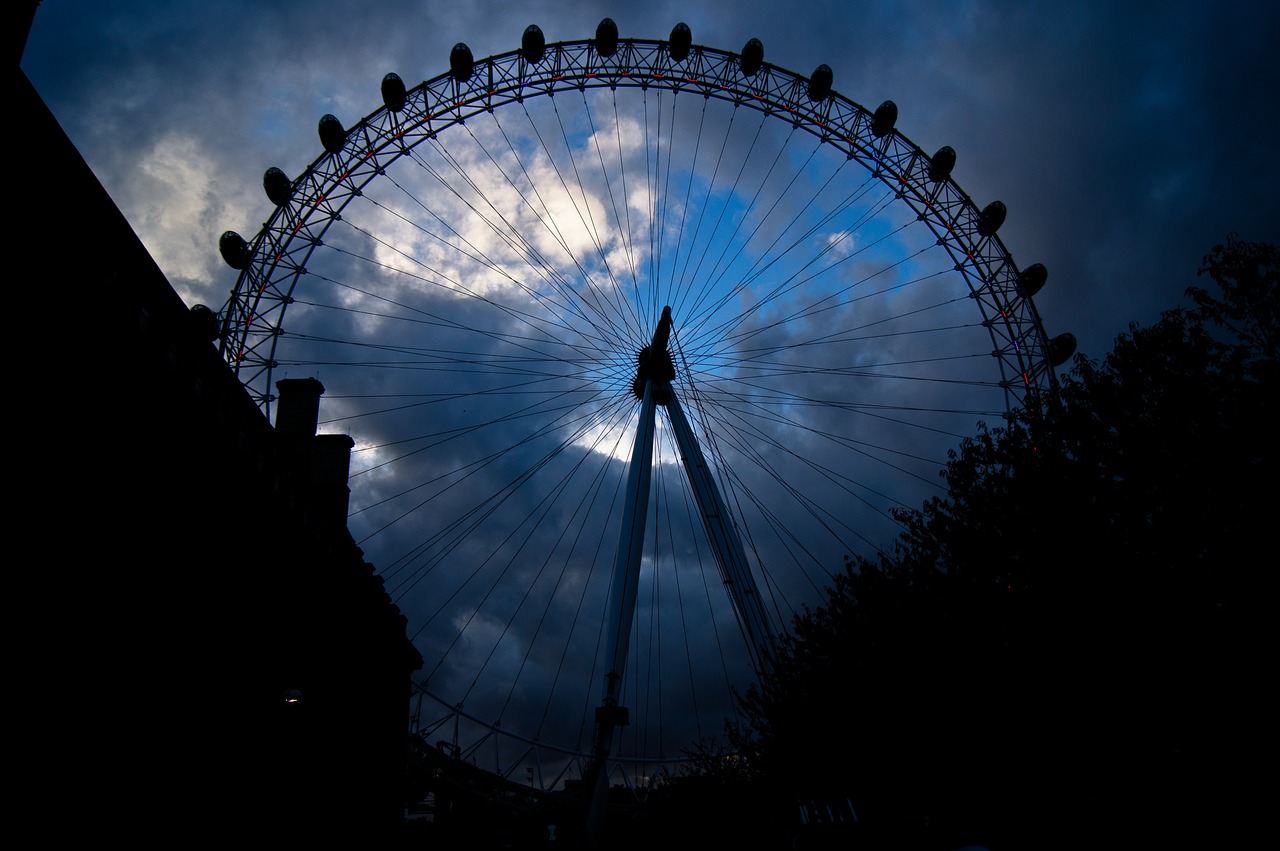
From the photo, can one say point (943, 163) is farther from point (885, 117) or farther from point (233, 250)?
point (233, 250)

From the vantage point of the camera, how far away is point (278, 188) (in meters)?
26.9

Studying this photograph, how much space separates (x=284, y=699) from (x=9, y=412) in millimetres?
7779

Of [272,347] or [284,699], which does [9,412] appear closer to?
[284,699]

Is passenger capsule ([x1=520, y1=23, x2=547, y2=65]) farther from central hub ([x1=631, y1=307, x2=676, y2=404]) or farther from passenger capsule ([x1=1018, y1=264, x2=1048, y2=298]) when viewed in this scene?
passenger capsule ([x1=1018, y1=264, x2=1048, y2=298])

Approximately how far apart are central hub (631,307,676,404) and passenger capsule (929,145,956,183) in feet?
36.2

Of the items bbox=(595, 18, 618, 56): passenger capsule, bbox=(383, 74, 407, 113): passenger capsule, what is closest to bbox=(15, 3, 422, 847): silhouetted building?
bbox=(383, 74, 407, 113): passenger capsule

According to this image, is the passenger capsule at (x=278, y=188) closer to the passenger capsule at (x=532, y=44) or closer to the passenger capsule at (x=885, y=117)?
the passenger capsule at (x=532, y=44)

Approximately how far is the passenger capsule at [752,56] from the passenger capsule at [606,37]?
14.9ft

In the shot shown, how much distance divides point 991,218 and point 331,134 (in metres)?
23.1

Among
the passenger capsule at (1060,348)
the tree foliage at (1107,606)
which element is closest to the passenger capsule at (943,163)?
the passenger capsule at (1060,348)

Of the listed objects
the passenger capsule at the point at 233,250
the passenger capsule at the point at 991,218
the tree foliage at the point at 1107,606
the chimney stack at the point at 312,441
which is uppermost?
the passenger capsule at the point at 991,218

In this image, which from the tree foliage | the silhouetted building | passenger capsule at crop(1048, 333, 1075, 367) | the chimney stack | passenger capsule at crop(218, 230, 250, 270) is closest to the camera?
the silhouetted building

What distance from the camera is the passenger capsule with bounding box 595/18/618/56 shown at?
2895cm

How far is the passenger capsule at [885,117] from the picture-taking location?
30.1m
